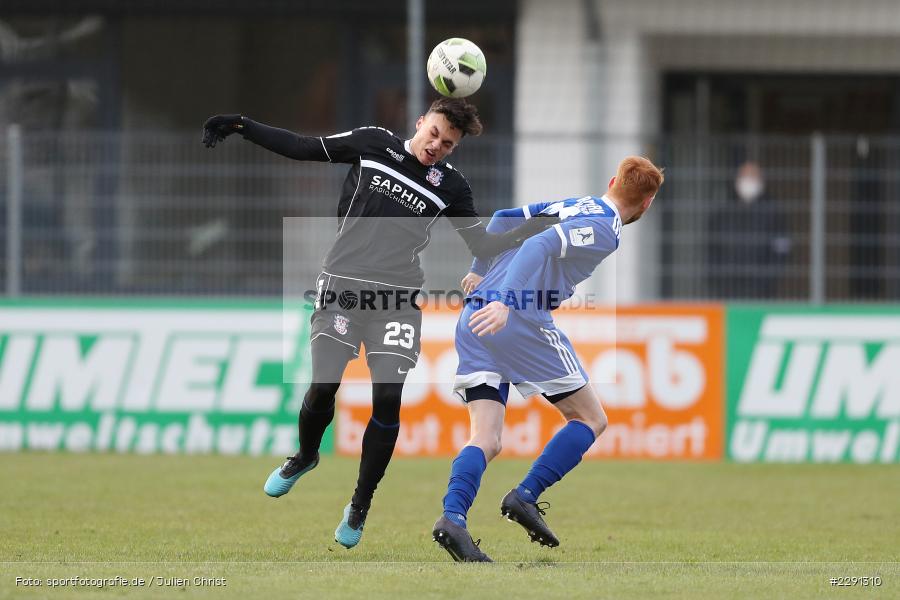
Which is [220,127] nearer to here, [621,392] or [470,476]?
[470,476]

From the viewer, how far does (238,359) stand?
39.2ft

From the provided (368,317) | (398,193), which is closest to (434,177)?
(398,193)

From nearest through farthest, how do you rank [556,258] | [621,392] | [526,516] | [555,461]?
[526,516] < [556,258] < [555,461] < [621,392]

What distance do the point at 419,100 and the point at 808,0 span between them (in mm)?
5169

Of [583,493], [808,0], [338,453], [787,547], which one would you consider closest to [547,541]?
[787,547]

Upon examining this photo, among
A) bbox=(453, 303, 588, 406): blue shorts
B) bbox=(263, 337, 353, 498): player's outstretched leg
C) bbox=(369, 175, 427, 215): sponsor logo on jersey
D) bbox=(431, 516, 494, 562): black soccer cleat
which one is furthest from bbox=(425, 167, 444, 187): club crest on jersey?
bbox=(431, 516, 494, 562): black soccer cleat

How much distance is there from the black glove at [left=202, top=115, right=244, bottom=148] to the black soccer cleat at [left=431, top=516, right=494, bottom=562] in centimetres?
207

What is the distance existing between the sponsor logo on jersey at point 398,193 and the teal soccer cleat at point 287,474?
1.32 m

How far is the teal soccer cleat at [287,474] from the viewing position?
696cm

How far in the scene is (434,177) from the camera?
271 inches

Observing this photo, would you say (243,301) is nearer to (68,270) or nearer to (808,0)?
(68,270)

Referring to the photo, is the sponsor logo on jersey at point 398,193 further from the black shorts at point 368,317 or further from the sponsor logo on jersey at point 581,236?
the sponsor logo on jersey at point 581,236

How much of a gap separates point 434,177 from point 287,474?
1.64 m

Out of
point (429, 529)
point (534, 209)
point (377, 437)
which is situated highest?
point (534, 209)
